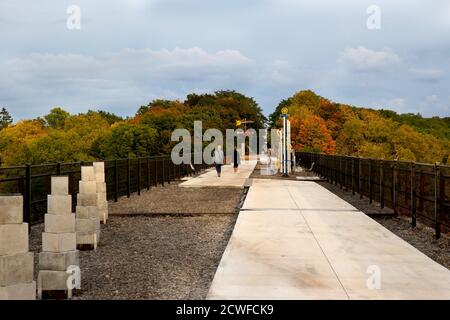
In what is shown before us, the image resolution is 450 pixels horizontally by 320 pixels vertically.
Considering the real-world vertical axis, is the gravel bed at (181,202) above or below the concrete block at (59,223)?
below

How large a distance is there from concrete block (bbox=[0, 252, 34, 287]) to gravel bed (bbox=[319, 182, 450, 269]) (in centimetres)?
601

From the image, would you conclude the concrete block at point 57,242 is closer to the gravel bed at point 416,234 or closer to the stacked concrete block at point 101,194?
the gravel bed at point 416,234

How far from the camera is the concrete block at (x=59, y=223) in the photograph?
6734mm

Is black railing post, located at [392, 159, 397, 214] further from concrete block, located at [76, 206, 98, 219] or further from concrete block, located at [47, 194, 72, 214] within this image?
concrete block, located at [47, 194, 72, 214]

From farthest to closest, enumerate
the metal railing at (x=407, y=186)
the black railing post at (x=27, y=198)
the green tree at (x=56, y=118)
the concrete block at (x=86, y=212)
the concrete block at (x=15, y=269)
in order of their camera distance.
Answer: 1. the green tree at (x=56, y=118)
2. the black railing post at (x=27, y=198)
3. the metal railing at (x=407, y=186)
4. the concrete block at (x=86, y=212)
5. the concrete block at (x=15, y=269)

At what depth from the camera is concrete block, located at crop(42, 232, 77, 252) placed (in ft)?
21.8

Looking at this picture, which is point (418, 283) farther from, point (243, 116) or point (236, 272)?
point (243, 116)

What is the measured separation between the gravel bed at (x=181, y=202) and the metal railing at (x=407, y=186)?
4.46 metres

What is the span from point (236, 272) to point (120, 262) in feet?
7.67

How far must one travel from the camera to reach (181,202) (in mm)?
17312

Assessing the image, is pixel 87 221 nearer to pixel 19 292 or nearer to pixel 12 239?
pixel 19 292

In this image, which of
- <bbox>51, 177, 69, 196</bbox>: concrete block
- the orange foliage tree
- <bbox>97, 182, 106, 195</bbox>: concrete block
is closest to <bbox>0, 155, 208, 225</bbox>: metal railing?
<bbox>97, 182, 106, 195</bbox>: concrete block

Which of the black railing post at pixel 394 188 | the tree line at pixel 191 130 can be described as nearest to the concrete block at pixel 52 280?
the black railing post at pixel 394 188
